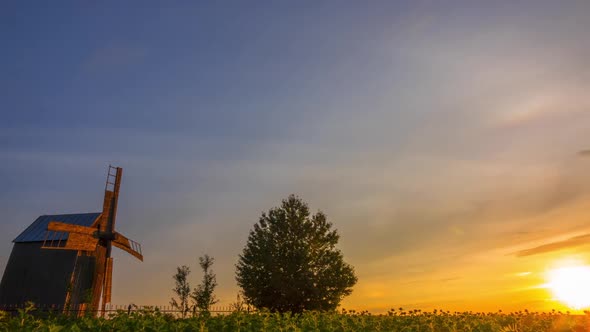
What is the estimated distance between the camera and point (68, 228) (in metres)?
41.4

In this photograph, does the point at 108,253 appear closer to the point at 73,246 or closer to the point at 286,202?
the point at 73,246

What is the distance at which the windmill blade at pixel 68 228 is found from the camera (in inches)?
1575

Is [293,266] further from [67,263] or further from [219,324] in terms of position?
[219,324]

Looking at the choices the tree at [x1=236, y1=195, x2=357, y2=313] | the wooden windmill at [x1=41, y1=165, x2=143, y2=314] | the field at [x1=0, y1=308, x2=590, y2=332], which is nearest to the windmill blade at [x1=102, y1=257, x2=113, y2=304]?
the wooden windmill at [x1=41, y1=165, x2=143, y2=314]

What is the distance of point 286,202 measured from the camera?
53219mm

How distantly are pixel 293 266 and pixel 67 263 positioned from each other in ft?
66.2

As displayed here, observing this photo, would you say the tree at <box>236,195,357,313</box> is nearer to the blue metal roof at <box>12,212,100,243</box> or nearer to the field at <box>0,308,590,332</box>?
A: the blue metal roof at <box>12,212,100,243</box>

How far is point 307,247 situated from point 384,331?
105 feet

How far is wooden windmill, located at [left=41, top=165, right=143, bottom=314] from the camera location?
41219 millimetres

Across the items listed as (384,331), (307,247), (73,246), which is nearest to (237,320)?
(384,331)

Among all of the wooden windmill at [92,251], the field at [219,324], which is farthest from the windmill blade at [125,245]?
the field at [219,324]

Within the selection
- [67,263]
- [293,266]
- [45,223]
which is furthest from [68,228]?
[293,266]

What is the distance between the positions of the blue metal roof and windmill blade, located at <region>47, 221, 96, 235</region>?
2.22 m

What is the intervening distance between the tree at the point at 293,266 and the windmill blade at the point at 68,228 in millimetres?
15239
